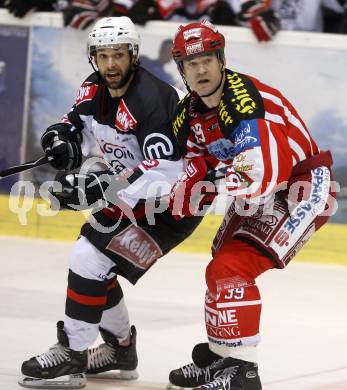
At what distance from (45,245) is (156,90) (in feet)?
10.6

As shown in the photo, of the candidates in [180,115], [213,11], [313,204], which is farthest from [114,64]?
[213,11]

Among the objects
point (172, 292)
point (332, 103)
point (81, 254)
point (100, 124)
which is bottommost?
point (172, 292)

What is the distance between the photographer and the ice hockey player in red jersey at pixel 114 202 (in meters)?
4.28

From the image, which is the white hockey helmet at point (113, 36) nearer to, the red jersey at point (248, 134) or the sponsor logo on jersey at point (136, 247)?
the red jersey at point (248, 134)

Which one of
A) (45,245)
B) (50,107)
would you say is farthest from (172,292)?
(50,107)

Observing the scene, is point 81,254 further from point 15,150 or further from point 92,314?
point 15,150

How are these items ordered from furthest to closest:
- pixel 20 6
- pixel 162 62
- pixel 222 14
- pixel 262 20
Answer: pixel 20 6
pixel 222 14
pixel 162 62
pixel 262 20

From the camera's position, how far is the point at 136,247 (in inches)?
170

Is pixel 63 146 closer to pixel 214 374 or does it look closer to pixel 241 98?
pixel 241 98

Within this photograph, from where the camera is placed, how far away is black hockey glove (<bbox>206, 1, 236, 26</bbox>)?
24.9 feet

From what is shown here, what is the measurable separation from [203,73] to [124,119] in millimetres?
478

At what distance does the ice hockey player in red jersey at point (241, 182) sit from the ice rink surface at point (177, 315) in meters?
0.49

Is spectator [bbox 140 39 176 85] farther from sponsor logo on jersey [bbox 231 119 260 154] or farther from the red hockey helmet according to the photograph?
sponsor logo on jersey [bbox 231 119 260 154]

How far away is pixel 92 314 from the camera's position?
4273 millimetres
